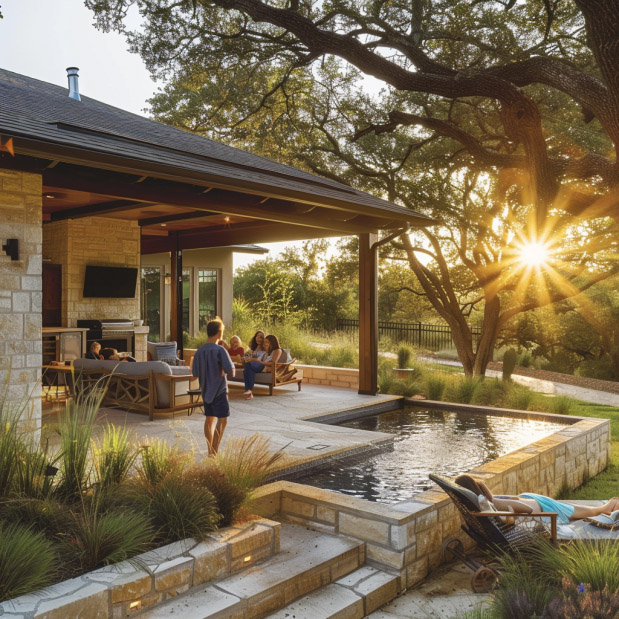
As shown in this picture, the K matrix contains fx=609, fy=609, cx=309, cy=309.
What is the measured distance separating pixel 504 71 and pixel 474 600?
25.4 feet

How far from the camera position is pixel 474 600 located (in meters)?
4.09

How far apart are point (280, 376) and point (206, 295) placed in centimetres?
832

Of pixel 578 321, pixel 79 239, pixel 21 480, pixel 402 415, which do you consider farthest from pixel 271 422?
pixel 578 321

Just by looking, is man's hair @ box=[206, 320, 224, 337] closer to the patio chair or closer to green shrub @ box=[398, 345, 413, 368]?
the patio chair

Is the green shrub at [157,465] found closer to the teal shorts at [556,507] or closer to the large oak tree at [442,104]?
the teal shorts at [556,507]

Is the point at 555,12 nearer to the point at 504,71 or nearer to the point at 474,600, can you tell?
the point at 504,71

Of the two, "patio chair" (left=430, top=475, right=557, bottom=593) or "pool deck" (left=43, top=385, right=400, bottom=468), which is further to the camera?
"pool deck" (left=43, top=385, right=400, bottom=468)

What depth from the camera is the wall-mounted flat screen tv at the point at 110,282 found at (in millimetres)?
11344

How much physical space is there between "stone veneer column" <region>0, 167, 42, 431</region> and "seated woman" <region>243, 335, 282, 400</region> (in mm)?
4852

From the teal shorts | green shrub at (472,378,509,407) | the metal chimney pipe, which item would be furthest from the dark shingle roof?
the teal shorts

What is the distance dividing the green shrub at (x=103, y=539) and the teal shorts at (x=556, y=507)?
122 inches

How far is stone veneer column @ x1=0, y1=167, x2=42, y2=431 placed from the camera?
17.7ft

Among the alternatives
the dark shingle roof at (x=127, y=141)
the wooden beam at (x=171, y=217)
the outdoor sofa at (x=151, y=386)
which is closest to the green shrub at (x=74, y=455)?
the dark shingle roof at (x=127, y=141)

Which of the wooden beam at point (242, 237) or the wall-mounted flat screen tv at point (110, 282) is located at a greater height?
the wooden beam at point (242, 237)
